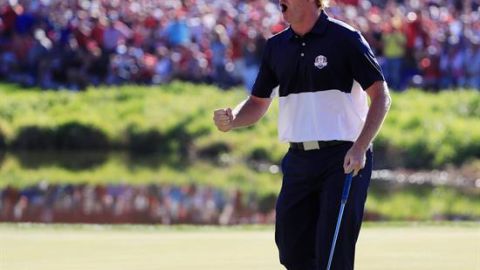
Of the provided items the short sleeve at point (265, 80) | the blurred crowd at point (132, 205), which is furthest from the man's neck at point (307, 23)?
the blurred crowd at point (132, 205)

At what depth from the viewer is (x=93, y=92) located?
22656 mm

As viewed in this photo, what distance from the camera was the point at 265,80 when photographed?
271 inches

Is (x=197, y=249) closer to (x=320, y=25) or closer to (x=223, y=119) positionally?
(x=223, y=119)

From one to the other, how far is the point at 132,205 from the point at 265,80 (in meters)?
9.06

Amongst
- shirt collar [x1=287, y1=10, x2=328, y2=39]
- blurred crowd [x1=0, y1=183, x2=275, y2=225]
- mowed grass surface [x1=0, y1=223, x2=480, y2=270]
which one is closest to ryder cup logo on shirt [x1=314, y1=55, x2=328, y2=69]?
shirt collar [x1=287, y1=10, x2=328, y2=39]

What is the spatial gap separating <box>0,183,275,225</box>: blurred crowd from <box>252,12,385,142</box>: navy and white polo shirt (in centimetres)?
742

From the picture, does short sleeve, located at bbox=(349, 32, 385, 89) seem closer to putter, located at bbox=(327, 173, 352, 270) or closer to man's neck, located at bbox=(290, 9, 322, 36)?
man's neck, located at bbox=(290, 9, 322, 36)

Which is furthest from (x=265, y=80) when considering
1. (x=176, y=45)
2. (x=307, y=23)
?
(x=176, y=45)

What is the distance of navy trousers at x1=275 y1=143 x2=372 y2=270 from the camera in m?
6.42

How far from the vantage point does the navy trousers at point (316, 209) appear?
642 centimetres

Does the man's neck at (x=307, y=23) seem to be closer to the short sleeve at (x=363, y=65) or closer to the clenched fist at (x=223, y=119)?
the short sleeve at (x=363, y=65)

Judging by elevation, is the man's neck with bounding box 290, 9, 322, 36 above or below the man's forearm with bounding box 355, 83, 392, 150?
above

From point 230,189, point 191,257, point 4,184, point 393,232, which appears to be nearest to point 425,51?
point 230,189

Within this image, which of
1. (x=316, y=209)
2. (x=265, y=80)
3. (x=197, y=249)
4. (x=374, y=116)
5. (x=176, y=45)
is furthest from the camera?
(x=176, y=45)
